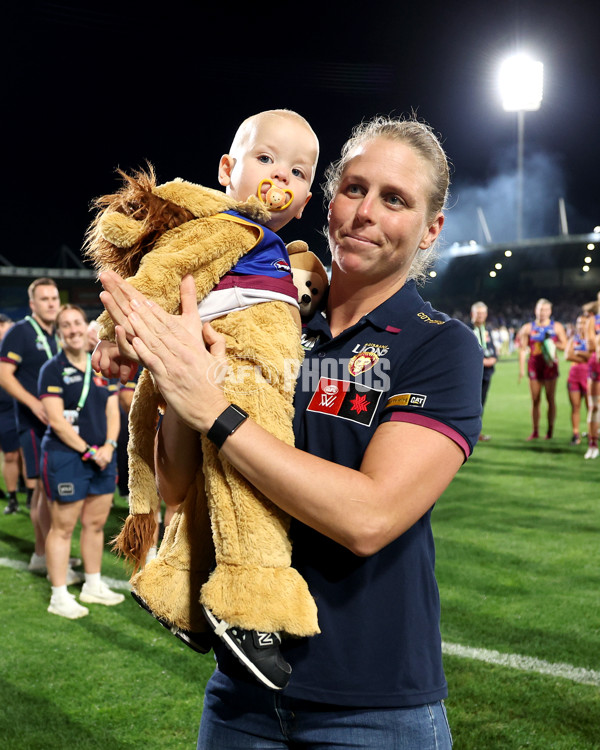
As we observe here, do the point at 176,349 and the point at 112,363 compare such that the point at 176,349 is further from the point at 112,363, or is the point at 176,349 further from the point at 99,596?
the point at 99,596

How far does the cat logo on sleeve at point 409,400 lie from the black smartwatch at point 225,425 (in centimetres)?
30

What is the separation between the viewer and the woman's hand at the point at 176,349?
138cm

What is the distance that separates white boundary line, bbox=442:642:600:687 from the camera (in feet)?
13.0

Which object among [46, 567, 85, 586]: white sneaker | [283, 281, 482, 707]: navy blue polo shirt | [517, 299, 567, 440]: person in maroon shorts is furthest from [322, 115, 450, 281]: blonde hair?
[517, 299, 567, 440]: person in maroon shorts

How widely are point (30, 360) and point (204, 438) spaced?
5.72 m

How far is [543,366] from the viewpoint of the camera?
11703mm

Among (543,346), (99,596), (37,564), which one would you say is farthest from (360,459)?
(543,346)

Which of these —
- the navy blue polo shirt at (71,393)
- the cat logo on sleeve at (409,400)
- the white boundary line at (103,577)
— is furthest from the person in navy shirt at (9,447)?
the cat logo on sleeve at (409,400)

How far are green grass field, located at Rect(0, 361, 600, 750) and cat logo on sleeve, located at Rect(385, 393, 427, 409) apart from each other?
2599 mm

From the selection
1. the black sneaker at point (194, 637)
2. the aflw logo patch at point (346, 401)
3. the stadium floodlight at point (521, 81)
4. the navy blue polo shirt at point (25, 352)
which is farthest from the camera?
the stadium floodlight at point (521, 81)

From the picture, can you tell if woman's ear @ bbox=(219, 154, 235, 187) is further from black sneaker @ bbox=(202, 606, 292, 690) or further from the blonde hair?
black sneaker @ bbox=(202, 606, 292, 690)

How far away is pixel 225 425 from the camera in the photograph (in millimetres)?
1349

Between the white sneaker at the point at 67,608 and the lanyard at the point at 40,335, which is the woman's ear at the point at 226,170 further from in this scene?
the lanyard at the point at 40,335

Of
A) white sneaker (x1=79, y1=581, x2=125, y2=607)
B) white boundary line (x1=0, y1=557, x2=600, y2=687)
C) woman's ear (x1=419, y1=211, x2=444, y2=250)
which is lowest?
white sneaker (x1=79, y1=581, x2=125, y2=607)
